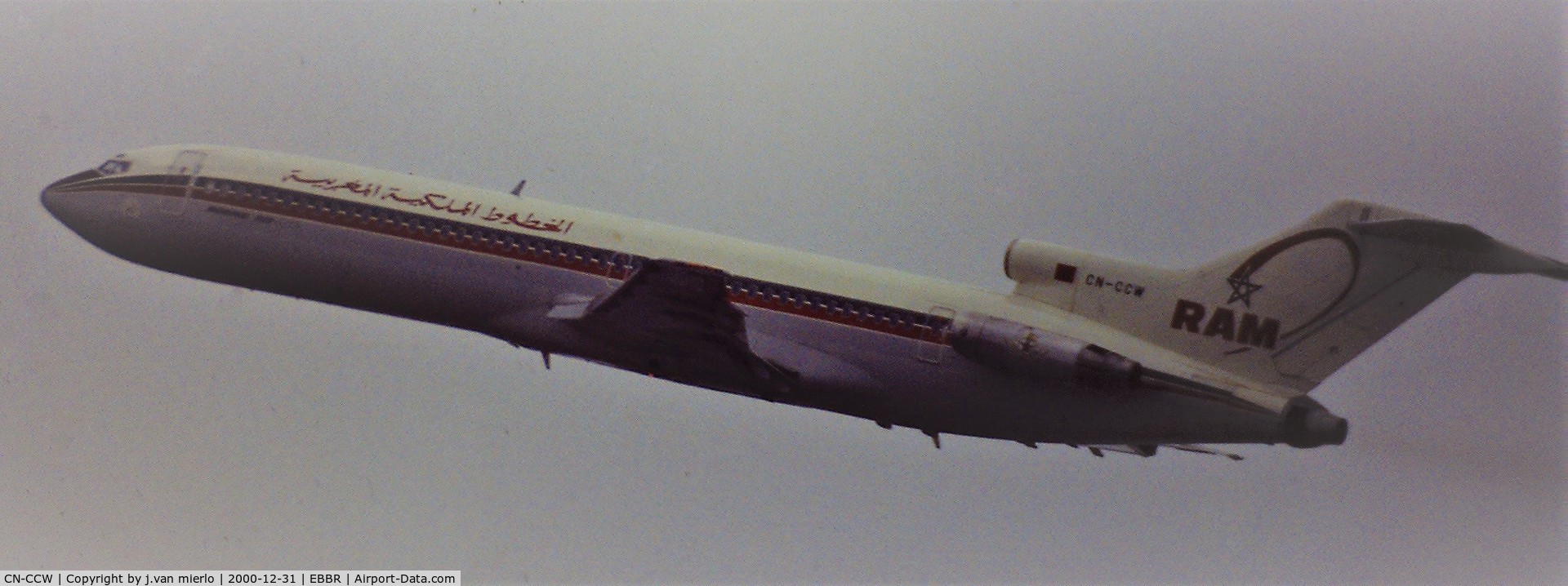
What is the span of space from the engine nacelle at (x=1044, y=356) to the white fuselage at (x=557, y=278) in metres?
0.19

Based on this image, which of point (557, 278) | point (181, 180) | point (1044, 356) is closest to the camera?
point (1044, 356)

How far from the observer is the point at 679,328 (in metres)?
24.7

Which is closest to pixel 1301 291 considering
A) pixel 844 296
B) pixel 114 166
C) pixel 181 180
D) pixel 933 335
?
pixel 933 335

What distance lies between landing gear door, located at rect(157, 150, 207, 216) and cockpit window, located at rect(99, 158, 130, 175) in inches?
38.6

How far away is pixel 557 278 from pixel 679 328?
2.29 m

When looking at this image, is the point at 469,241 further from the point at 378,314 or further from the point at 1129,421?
the point at 1129,421

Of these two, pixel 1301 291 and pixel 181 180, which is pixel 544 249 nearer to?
pixel 181 180

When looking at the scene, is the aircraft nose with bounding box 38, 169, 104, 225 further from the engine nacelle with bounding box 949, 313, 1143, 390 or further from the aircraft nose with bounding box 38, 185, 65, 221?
the engine nacelle with bounding box 949, 313, 1143, 390

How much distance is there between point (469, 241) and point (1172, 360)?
9.56m

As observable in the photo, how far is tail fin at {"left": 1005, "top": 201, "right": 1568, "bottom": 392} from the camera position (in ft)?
73.7

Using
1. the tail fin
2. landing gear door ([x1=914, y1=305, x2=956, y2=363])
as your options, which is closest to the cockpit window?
landing gear door ([x1=914, y1=305, x2=956, y2=363])

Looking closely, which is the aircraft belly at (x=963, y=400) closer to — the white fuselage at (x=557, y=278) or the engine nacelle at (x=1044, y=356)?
the white fuselage at (x=557, y=278)

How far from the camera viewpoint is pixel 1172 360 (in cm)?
2367

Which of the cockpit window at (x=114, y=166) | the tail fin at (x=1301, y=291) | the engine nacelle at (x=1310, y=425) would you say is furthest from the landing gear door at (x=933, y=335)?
the cockpit window at (x=114, y=166)
